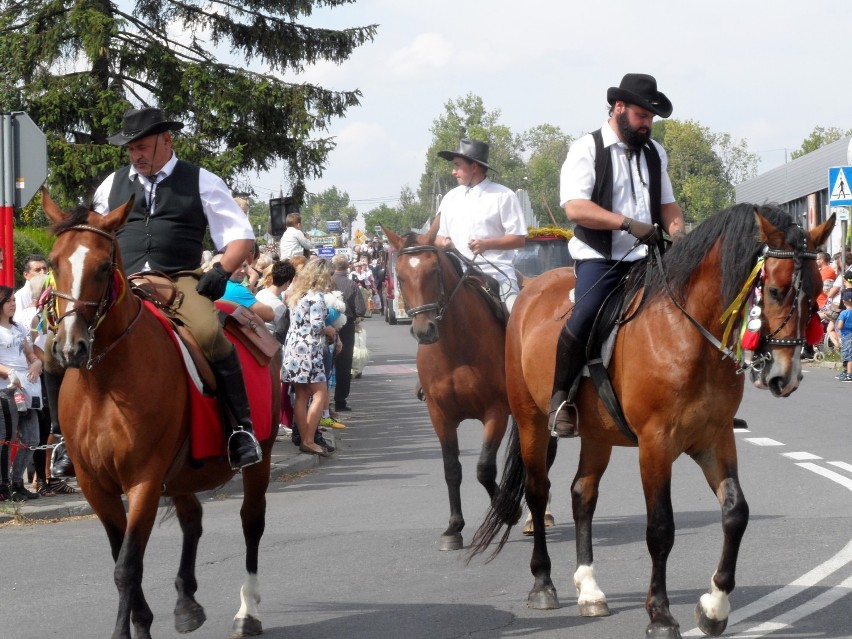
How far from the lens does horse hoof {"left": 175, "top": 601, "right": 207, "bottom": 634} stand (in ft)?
22.7

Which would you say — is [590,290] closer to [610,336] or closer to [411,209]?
[610,336]

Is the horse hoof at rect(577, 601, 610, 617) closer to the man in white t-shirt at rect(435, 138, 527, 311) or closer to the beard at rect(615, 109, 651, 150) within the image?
the beard at rect(615, 109, 651, 150)

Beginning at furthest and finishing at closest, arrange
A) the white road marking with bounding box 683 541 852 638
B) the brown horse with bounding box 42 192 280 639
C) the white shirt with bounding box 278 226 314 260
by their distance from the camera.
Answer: the white shirt with bounding box 278 226 314 260, the white road marking with bounding box 683 541 852 638, the brown horse with bounding box 42 192 280 639

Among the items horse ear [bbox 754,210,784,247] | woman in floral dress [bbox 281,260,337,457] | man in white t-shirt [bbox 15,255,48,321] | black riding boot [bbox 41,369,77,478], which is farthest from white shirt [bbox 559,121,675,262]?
woman in floral dress [bbox 281,260,337,457]

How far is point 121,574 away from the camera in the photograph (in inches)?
233

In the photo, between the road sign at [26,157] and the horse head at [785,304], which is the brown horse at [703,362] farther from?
A: the road sign at [26,157]

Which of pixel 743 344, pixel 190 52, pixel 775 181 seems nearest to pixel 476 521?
pixel 743 344

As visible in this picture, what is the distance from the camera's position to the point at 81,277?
5.69m

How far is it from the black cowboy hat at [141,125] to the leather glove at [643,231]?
248cm

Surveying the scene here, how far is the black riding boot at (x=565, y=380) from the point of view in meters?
7.13

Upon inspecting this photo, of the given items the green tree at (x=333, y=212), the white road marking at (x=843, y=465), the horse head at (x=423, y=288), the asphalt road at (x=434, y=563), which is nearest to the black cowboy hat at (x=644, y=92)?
the horse head at (x=423, y=288)

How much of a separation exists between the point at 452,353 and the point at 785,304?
4059mm

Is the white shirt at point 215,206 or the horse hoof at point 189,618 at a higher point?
the white shirt at point 215,206

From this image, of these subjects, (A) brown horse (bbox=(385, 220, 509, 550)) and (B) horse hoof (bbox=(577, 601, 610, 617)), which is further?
(A) brown horse (bbox=(385, 220, 509, 550))
